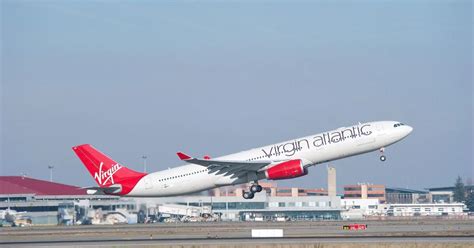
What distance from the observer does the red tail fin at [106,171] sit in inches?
3091

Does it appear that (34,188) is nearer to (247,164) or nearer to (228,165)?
(228,165)

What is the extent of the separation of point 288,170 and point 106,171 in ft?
53.0

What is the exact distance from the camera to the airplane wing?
73375 millimetres

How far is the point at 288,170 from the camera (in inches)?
2899

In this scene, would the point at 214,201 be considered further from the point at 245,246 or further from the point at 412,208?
the point at 245,246

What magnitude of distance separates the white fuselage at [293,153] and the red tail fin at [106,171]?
0.74m

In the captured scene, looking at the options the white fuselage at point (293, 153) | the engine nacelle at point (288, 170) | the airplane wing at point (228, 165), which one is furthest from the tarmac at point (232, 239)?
the airplane wing at point (228, 165)

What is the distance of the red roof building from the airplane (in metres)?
41.9

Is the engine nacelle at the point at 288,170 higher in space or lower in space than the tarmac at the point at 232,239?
higher

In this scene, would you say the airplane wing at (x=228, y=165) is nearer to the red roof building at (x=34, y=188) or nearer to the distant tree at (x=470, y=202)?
the red roof building at (x=34, y=188)

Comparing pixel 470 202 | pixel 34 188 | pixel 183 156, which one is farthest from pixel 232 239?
pixel 34 188

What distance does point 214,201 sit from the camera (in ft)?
376

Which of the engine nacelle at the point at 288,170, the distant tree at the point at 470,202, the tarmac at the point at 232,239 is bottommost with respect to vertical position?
the tarmac at the point at 232,239

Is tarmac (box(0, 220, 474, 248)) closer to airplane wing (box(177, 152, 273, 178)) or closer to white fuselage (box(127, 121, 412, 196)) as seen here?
white fuselage (box(127, 121, 412, 196))
